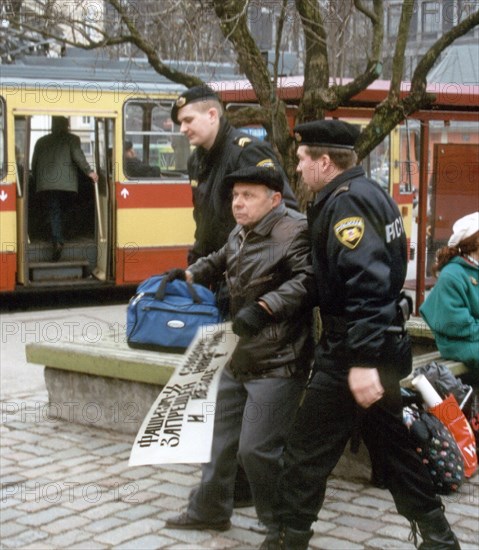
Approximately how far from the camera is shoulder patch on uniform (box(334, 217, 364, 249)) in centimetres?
406

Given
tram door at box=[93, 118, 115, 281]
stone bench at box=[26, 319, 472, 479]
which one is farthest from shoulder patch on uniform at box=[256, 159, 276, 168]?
tram door at box=[93, 118, 115, 281]

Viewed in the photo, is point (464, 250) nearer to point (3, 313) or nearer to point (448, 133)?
point (448, 133)

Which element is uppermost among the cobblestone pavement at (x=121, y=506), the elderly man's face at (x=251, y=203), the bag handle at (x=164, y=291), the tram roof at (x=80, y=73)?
the tram roof at (x=80, y=73)

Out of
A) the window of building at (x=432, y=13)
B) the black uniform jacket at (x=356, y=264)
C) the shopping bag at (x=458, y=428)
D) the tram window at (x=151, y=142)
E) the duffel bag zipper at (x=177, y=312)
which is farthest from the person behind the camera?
the tram window at (x=151, y=142)

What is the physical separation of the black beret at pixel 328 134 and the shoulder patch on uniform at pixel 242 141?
2.91ft

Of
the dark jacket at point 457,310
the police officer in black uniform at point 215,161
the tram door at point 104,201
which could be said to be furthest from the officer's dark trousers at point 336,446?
the tram door at point 104,201

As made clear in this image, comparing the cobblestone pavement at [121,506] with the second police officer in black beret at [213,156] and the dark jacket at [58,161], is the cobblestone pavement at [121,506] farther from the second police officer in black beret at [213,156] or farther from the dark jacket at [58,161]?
the dark jacket at [58,161]

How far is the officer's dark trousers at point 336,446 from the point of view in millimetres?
4215

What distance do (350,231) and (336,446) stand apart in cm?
86

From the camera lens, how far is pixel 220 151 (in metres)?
5.27

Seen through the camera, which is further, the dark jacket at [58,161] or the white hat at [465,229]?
the dark jacket at [58,161]

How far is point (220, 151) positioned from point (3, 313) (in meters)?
8.34

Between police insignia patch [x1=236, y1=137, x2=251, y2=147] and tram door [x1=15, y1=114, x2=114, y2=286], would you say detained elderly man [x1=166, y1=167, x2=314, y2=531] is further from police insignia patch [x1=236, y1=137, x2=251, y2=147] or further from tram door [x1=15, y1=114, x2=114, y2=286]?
tram door [x1=15, y1=114, x2=114, y2=286]

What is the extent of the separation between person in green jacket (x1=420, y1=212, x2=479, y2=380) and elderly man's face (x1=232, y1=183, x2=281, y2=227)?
184cm
